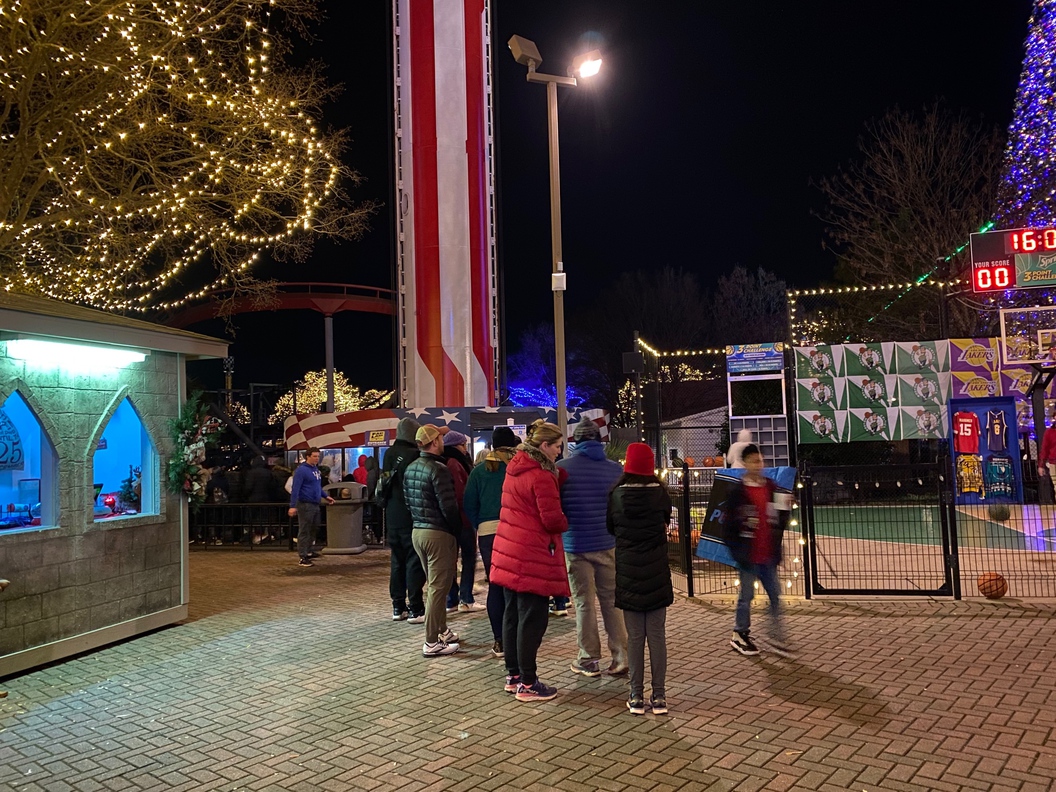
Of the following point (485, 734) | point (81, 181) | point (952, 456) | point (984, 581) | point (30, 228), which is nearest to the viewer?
point (485, 734)

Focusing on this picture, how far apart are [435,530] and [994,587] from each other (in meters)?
5.71

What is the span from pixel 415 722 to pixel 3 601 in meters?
3.85

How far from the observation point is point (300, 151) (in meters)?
13.9

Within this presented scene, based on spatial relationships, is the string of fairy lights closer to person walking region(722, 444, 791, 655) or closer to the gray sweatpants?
person walking region(722, 444, 791, 655)

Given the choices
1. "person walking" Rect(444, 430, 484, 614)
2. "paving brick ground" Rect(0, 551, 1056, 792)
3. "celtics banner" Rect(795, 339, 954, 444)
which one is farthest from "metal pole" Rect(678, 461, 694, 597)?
"celtics banner" Rect(795, 339, 954, 444)

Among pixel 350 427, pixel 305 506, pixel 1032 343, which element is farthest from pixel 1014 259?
pixel 350 427

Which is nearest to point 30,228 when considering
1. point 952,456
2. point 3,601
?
point 3,601

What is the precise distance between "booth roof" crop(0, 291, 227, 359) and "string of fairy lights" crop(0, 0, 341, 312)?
4.19 meters

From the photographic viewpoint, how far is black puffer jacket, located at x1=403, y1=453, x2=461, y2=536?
6.90 meters

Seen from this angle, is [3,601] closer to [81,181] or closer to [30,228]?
[30,228]

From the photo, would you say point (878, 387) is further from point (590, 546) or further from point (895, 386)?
point (590, 546)

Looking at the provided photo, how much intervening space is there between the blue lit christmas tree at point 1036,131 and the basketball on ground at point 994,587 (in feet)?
35.2

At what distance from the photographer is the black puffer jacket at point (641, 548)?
5137 millimetres

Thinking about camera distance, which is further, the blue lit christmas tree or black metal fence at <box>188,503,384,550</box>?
the blue lit christmas tree
